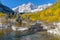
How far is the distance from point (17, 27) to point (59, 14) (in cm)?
4176

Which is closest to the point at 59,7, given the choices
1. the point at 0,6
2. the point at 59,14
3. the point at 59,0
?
the point at 59,0

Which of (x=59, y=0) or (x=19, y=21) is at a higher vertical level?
(x=59, y=0)

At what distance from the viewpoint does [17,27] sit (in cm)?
5550

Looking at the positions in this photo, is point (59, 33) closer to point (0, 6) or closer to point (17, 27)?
point (17, 27)

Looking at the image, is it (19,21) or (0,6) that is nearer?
(19,21)

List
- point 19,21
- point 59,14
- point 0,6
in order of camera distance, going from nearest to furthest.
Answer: point 19,21 → point 59,14 → point 0,6

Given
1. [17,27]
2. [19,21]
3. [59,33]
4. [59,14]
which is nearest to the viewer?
[59,33]

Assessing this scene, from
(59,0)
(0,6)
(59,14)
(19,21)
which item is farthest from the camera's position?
(0,6)

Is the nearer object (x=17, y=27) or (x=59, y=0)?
(x=17, y=27)

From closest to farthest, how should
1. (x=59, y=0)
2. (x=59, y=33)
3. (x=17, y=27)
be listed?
(x=59, y=33)
(x=17, y=27)
(x=59, y=0)

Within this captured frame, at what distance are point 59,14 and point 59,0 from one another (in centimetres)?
1598

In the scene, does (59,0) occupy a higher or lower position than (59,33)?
higher

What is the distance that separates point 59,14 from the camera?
306ft

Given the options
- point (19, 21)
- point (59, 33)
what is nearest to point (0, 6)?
point (19, 21)
